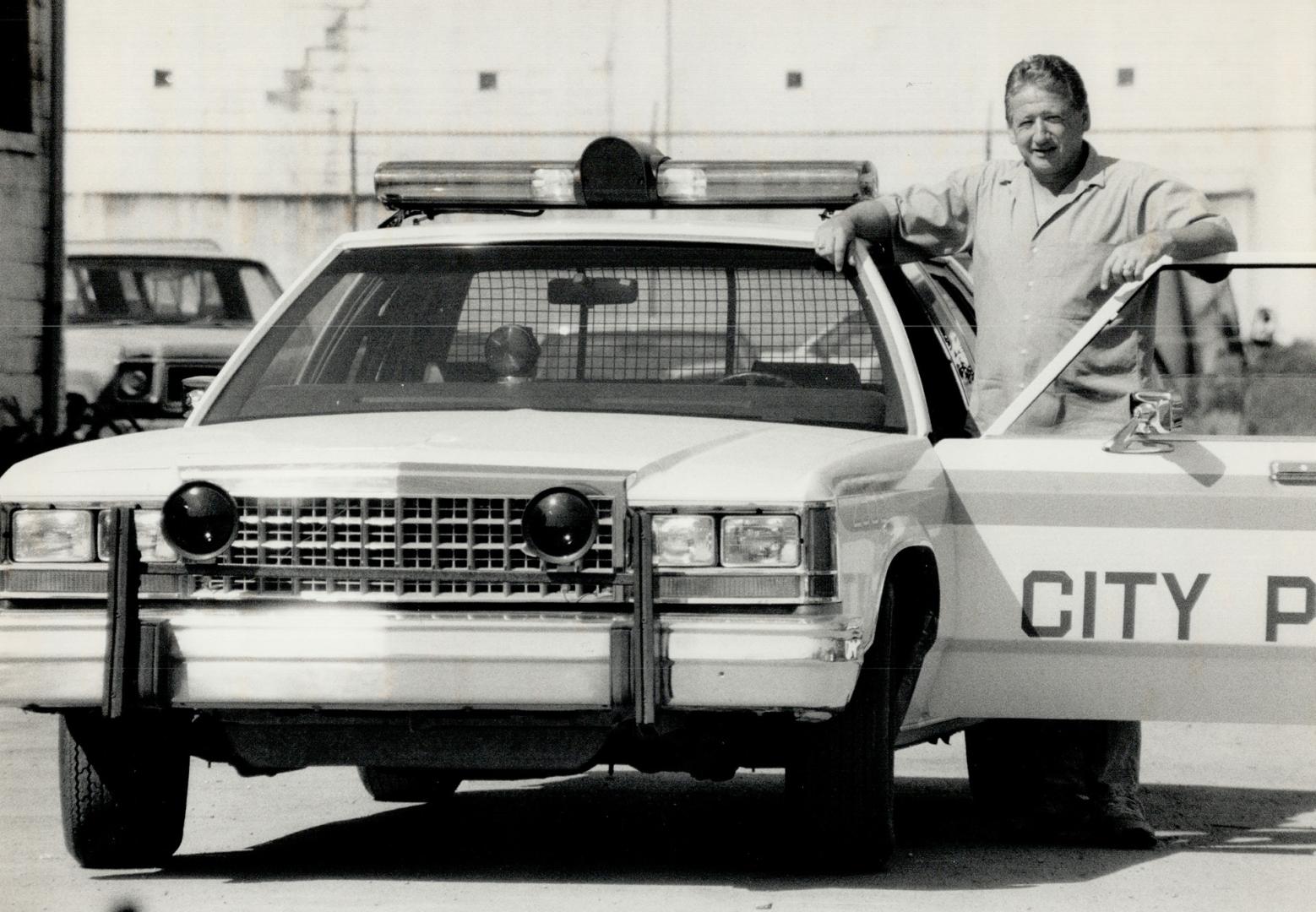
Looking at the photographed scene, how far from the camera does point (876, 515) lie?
5.27 metres

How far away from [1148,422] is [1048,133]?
44.6 inches

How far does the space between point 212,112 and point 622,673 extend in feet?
41.6

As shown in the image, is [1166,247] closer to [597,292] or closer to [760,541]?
[597,292]

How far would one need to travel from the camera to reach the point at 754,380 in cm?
604

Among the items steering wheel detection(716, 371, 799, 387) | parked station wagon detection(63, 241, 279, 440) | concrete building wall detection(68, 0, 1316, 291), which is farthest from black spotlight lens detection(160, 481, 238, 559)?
parked station wagon detection(63, 241, 279, 440)

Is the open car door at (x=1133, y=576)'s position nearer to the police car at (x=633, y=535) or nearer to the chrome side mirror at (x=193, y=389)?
the police car at (x=633, y=535)

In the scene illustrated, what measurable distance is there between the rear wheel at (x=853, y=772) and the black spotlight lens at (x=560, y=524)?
2.29ft

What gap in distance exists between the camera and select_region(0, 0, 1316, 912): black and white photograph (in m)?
5.00

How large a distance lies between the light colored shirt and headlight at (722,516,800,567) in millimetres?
1431

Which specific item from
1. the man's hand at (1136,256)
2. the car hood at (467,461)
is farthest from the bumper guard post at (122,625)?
the man's hand at (1136,256)

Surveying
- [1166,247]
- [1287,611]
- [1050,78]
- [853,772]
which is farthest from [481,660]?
[1050,78]

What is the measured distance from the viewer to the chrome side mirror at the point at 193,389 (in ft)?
20.9

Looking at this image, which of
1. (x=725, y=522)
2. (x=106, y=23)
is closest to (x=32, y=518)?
(x=725, y=522)

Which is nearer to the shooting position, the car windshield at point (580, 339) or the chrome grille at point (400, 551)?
the chrome grille at point (400, 551)
